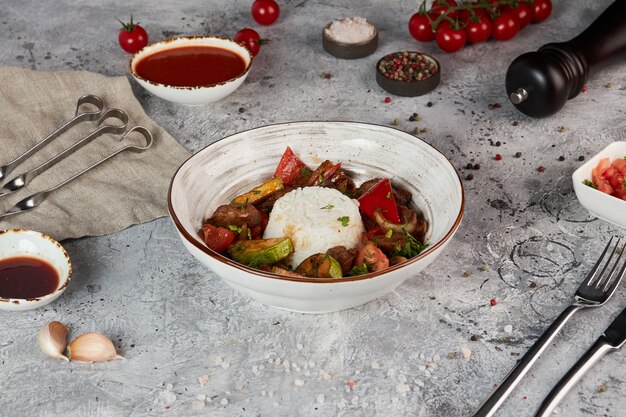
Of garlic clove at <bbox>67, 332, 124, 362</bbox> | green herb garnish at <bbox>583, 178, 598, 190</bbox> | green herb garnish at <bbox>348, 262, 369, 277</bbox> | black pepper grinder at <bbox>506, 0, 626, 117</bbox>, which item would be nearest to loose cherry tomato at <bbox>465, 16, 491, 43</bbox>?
black pepper grinder at <bbox>506, 0, 626, 117</bbox>

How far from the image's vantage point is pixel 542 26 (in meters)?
3.92

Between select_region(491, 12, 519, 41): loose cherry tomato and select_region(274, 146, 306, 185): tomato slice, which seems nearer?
select_region(274, 146, 306, 185): tomato slice

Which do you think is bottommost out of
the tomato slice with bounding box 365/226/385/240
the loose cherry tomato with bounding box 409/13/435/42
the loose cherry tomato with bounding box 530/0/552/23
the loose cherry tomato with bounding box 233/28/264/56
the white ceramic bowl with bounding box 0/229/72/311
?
the loose cherry tomato with bounding box 233/28/264/56

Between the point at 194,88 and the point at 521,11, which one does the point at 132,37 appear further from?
the point at 521,11

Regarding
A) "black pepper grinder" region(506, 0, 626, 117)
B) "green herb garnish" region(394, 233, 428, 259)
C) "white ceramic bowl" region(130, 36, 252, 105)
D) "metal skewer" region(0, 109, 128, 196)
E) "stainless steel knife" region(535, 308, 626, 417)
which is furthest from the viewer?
"white ceramic bowl" region(130, 36, 252, 105)

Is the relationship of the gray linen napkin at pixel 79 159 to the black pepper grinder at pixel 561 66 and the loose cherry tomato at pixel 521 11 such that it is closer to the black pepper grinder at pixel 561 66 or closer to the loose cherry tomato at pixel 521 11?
the black pepper grinder at pixel 561 66

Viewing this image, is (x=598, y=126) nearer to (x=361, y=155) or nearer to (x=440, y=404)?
(x=361, y=155)

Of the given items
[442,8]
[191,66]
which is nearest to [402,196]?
[191,66]

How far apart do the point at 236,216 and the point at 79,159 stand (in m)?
0.92

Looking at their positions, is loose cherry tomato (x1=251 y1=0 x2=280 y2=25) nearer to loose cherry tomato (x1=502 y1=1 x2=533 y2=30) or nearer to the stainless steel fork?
loose cherry tomato (x1=502 y1=1 x2=533 y2=30)

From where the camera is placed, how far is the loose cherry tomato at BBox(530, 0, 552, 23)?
3.85 metres

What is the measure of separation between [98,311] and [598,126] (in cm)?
209

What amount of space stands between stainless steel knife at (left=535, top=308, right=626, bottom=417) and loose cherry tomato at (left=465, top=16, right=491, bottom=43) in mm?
1800

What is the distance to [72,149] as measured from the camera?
3.00 m
